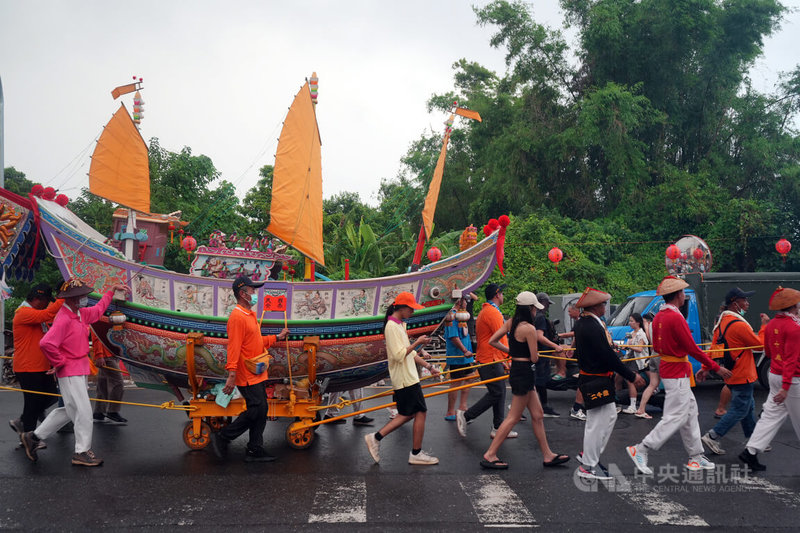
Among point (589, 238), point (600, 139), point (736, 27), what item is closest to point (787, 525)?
point (589, 238)

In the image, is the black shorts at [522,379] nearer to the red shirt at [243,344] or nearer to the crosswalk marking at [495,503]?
the crosswalk marking at [495,503]

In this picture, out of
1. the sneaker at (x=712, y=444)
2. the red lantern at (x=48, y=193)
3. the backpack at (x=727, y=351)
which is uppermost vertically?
the red lantern at (x=48, y=193)

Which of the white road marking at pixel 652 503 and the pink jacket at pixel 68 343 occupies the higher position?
the pink jacket at pixel 68 343

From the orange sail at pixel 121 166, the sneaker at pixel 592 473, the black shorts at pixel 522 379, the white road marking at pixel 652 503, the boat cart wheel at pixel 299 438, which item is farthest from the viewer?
the orange sail at pixel 121 166

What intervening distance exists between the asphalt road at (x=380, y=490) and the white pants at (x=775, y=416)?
1.01ft

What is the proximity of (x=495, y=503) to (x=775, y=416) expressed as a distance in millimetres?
2851

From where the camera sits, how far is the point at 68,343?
6270 millimetres

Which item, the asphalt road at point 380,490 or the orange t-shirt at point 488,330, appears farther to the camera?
the orange t-shirt at point 488,330

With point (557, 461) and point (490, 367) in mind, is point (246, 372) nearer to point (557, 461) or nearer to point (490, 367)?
point (490, 367)

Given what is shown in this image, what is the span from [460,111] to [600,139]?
51.1 feet

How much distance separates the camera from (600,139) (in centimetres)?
2255

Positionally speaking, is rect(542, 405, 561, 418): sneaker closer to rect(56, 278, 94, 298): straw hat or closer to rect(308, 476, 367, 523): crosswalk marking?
rect(308, 476, 367, 523): crosswalk marking

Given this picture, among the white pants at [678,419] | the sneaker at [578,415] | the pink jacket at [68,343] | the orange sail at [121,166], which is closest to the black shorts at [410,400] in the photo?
the white pants at [678,419]

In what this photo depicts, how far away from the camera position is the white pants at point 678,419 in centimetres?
576
